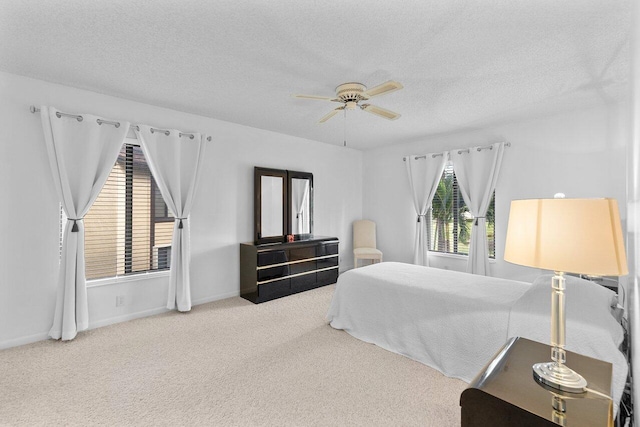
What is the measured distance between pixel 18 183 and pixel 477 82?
4.62 meters

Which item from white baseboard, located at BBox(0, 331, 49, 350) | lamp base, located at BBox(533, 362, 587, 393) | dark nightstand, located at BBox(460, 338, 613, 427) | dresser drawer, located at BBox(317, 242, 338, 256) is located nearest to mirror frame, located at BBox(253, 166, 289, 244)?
dresser drawer, located at BBox(317, 242, 338, 256)

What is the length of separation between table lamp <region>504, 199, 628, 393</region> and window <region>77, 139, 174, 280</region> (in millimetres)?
3850

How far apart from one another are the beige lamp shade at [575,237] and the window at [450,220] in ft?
12.7

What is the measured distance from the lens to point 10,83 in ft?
9.20

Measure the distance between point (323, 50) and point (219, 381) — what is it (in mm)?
2736

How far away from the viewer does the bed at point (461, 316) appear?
1891mm

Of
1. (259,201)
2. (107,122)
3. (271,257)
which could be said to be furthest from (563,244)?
(107,122)

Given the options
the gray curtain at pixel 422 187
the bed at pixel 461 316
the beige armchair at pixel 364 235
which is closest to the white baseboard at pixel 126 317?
the bed at pixel 461 316

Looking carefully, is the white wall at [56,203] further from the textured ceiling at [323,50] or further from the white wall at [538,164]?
the white wall at [538,164]

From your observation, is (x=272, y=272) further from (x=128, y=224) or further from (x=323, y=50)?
(x=323, y=50)

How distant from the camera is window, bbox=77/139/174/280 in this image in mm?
3338

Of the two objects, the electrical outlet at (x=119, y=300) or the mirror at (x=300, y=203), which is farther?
the mirror at (x=300, y=203)

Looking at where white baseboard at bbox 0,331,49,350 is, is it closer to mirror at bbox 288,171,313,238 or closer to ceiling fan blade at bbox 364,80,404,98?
mirror at bbox 288,171,313,238

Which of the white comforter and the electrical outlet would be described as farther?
the electrical outlet
